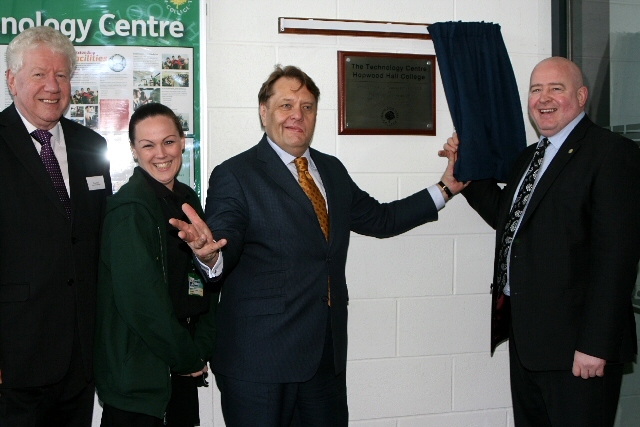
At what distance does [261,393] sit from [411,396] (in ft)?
3.36

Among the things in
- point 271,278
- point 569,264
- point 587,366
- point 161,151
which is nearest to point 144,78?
point 161,151

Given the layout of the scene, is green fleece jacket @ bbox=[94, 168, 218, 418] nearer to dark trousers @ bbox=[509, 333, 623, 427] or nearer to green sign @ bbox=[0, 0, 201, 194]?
green sign @ bbox=[0, 0, 201, 194]

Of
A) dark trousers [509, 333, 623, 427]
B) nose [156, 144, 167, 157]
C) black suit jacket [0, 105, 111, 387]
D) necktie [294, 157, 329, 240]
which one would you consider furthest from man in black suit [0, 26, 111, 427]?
dark trousers [509, 333, 623, 427]

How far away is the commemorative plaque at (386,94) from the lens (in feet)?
9.15

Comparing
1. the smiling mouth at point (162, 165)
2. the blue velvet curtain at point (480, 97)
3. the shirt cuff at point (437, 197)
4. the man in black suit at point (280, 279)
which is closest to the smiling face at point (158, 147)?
the smiling mouth at point (162, 165)

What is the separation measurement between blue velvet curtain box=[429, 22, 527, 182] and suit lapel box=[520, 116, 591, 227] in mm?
456

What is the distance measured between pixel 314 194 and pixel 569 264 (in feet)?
3.09

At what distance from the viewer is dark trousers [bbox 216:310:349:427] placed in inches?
86.7

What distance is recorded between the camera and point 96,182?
2277 mm

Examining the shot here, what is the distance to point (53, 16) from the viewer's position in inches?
99.3

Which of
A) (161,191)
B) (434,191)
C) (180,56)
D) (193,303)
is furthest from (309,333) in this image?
(180,56)

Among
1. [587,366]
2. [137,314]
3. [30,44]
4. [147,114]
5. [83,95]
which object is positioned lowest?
[587,366]

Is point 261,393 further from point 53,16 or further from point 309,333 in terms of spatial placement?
point 53,16

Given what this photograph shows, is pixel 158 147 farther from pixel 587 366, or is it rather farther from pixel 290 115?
pixel 587 366
